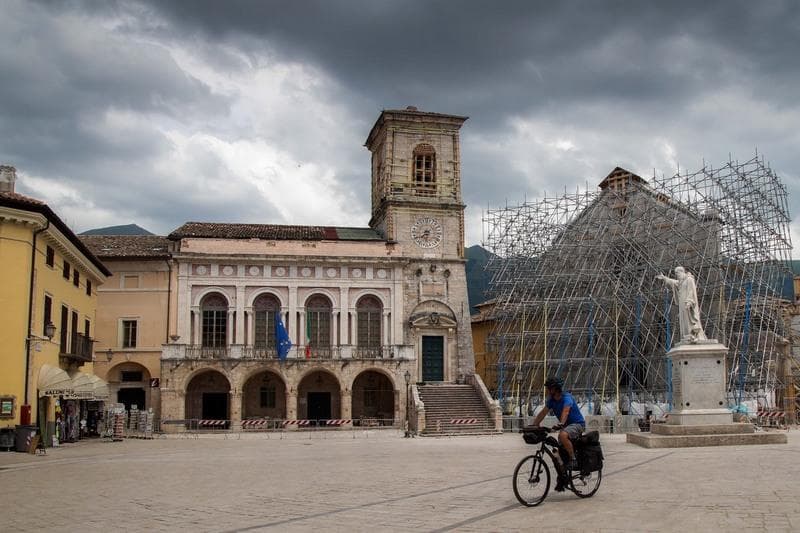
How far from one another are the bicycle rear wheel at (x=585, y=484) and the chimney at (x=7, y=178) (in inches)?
1029

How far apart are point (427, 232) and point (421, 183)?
10.4ft

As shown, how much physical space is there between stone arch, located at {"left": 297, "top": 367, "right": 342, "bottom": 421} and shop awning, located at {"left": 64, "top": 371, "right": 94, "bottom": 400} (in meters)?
15.0

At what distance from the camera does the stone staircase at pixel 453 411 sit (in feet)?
133

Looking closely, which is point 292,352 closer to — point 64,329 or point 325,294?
point 325,294

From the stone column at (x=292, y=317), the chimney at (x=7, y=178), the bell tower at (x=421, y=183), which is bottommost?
the stone column at (x=292, y=317)

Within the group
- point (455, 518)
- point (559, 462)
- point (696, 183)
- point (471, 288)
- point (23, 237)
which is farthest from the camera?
point (471, 288)

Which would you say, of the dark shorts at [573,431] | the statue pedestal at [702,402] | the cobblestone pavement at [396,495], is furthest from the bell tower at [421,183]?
the dark shorts at [573,431]

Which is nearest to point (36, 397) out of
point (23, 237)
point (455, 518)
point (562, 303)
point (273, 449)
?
point (23, 237)

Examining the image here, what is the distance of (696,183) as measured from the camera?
43.8 m

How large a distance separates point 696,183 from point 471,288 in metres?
77.9

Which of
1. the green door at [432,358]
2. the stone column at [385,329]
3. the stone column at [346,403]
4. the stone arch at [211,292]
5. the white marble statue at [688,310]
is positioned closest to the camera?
the white marble statue at [688,310]

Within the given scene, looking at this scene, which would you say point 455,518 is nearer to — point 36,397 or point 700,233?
point 36,397

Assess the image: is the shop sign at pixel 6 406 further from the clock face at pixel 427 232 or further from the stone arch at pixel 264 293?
the clock face at pixel 427 232

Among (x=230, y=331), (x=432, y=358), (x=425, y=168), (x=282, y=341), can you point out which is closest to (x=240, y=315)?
(x=230, y=331)
